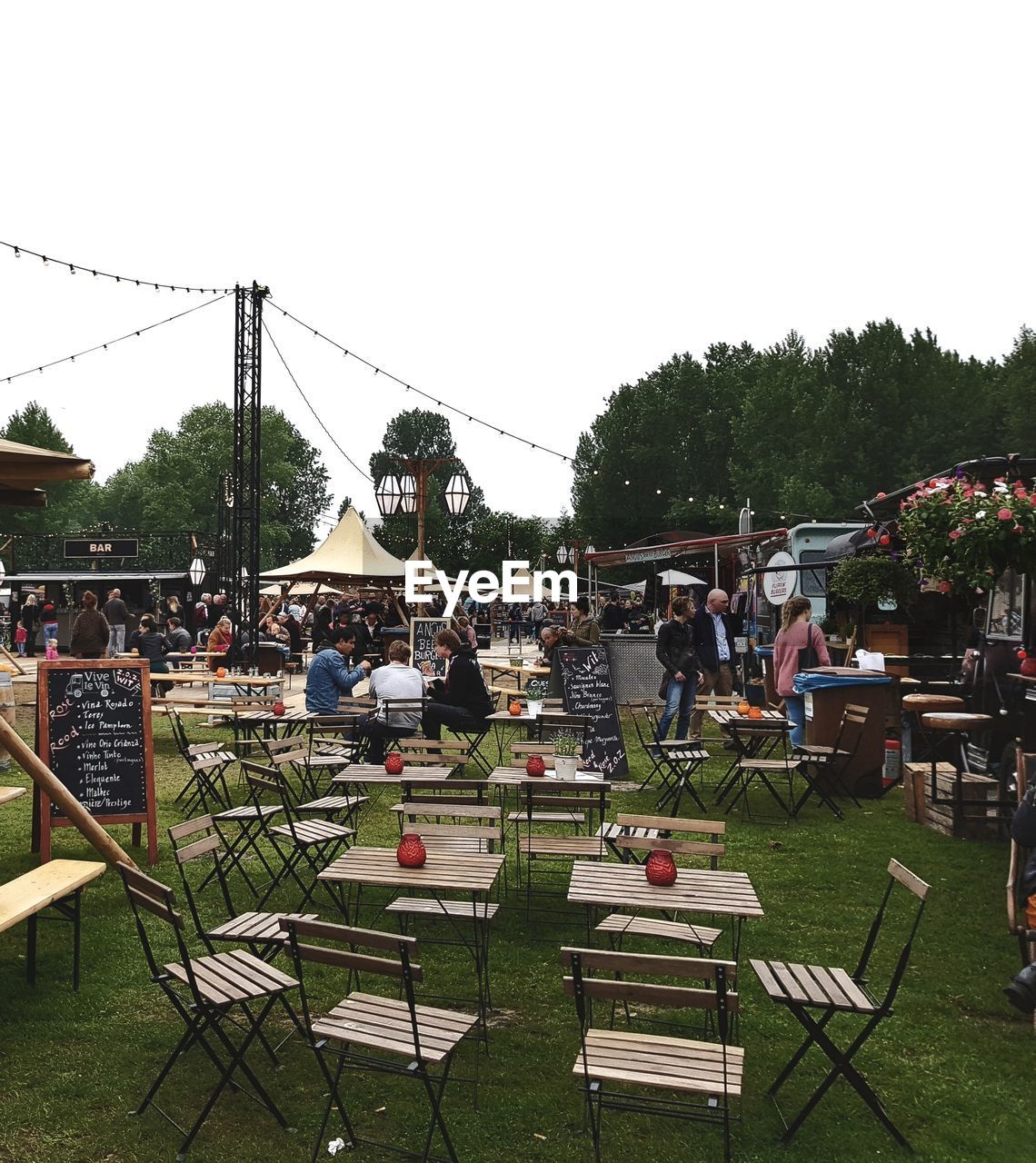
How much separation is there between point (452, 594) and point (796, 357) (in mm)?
41022

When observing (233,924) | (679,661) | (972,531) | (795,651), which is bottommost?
(233,924)

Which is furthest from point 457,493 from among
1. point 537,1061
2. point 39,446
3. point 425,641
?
Answer: point 39,446

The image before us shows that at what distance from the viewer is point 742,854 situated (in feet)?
25.0

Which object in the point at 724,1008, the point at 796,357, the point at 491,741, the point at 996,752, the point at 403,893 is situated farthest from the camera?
the point at 796,357

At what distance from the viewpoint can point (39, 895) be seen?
4.97 m

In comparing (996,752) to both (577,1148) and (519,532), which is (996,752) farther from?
(519,532)

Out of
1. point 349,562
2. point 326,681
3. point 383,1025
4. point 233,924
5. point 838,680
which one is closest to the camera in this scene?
point 383,1025

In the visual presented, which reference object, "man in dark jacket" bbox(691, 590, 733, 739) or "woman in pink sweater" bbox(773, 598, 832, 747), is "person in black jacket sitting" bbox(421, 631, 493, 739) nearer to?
"man in dark jacket" bbox(691, 590, 733, 739)

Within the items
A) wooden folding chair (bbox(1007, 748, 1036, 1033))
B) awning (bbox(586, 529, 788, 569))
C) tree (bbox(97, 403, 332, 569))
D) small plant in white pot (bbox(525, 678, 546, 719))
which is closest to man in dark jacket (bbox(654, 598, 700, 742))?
small plant in white pot (bbox(525, 678, 546, 719))

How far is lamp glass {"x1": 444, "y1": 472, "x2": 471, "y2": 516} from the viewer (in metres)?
16.2

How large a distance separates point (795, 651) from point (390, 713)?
4.04 metres

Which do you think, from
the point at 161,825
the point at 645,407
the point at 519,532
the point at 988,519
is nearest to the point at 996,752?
the point at 988,519

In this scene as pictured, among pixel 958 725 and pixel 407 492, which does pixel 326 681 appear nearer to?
pixel 407 492

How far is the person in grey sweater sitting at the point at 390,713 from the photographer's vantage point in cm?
1010
